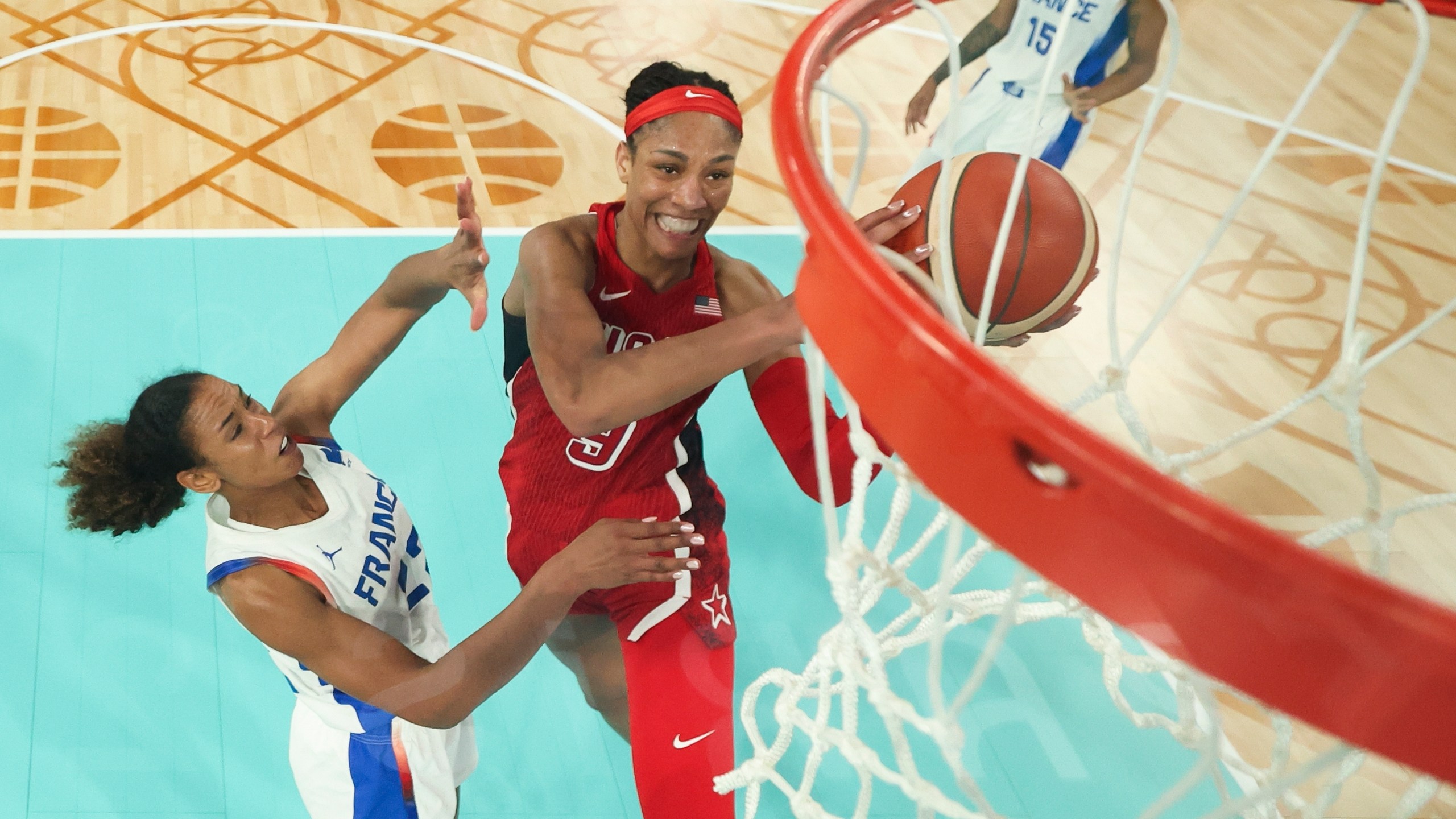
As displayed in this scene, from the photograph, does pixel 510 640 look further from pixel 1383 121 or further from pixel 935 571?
pixel 1383 121

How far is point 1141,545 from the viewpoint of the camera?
0.72m

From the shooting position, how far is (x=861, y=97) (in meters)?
3.47

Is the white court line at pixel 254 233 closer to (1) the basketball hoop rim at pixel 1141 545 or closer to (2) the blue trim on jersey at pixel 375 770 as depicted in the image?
(2) the blue trim on jersey at pixel 375 770

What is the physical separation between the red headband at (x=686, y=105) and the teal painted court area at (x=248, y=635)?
92 cm

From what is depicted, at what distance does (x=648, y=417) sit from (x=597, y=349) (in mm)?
272

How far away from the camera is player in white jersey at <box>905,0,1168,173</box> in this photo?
7.48 feet

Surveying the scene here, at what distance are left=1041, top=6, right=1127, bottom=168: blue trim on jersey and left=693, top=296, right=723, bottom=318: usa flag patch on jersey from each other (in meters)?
0.80

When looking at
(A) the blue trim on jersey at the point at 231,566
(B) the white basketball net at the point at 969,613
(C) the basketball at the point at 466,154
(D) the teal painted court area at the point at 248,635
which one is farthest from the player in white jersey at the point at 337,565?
(C) the basketball at the point at 466,154

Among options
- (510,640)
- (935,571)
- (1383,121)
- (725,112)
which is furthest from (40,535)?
(1383,121)

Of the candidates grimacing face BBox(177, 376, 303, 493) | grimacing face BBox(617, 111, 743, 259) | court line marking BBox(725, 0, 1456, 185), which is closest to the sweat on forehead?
grimacing face BBox(617, 111, 743, 259)

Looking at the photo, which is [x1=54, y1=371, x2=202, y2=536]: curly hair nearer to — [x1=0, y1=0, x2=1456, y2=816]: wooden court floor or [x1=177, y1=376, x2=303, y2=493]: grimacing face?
[x1=177, y1=376, x2=303, y2=493]: grimacing face

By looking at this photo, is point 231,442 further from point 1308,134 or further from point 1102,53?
point 1308,134

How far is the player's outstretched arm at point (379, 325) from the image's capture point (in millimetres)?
1759

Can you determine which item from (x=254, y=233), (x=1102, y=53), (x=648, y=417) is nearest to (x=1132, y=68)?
(x=1102, y=53)
